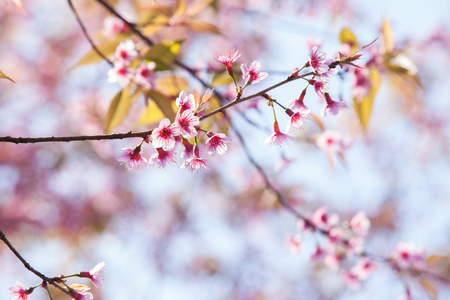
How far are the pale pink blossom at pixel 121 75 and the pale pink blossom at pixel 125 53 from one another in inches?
1.2

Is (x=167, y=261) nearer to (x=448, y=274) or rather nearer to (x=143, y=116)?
(x=448, y=274)

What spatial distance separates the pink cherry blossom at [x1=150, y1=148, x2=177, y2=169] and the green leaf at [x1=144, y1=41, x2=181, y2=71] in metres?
0.59

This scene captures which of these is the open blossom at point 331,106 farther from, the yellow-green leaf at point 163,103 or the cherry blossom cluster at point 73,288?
the cherry blossom cluster at point 73,288

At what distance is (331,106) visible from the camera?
34.8 inches

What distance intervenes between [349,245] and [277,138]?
37.5 inches

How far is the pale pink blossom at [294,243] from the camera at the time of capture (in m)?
1.83

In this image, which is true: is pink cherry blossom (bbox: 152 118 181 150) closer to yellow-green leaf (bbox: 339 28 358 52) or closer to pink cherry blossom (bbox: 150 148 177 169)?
pink cherry blossom (bbox: 150 148 177 169)

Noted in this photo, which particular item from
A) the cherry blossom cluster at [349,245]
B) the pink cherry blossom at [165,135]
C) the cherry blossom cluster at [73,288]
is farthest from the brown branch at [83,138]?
the cherry blossom cluster at [349,245]

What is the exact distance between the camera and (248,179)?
150 inches

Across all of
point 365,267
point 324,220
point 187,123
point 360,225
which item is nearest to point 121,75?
point 187,123

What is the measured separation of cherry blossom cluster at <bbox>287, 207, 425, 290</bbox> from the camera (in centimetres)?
166

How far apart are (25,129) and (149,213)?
214 cm

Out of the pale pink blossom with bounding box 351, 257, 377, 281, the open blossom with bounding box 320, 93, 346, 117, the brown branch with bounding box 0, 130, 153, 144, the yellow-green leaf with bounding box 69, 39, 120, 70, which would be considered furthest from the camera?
the pale pink blossom with bounding box 351, 257, 377, 281

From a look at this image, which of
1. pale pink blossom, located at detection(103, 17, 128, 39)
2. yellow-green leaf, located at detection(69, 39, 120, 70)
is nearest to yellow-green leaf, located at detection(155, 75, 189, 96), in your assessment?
yellow-green leaf, located at detection(69, 39, 120, 70)
